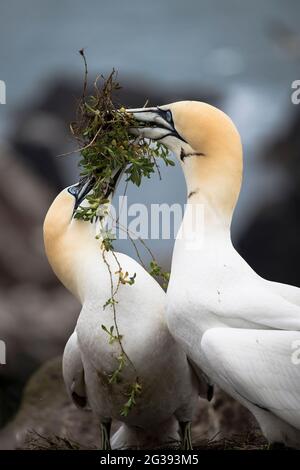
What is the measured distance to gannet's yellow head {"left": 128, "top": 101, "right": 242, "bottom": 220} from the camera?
2510mm

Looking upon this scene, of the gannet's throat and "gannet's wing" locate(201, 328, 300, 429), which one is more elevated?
the gannet's throat

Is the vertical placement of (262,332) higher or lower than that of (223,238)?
lower

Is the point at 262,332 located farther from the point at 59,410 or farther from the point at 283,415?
the point at 59,410

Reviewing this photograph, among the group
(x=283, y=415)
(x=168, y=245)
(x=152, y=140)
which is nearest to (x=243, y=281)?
(x=283, y=415)

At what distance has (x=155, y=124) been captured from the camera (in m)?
2.60

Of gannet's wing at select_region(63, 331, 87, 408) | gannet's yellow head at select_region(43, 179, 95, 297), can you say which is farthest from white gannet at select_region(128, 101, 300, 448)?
gannet's wing at select_region(63, 331, 87, 408)

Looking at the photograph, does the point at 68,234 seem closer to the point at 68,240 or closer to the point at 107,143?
the point at 68,240

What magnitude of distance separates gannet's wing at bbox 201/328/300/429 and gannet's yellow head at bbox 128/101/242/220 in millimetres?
462

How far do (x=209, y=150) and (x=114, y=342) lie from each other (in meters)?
0.64

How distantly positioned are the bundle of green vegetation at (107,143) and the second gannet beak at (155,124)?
2 centimetres

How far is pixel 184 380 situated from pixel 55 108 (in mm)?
2293

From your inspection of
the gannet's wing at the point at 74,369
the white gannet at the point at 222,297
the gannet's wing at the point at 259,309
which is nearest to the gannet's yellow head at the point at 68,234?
the gannet's wing at the point at 74,369

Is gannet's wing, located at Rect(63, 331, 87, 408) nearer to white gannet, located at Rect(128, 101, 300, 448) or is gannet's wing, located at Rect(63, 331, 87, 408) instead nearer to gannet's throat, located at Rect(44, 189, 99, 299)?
gannet's throat, located at Rect(44, 189, 99, 299)

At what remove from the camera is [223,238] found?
2510mm
